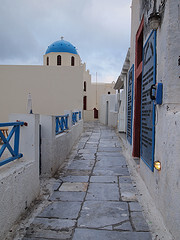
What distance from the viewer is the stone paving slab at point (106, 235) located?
2451 mm

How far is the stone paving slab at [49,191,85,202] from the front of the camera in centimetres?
354

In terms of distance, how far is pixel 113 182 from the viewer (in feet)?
14.3

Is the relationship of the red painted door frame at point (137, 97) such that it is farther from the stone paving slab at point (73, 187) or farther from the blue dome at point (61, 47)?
the blue dome at point (61, 47)

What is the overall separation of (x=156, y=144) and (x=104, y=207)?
1.31 metres

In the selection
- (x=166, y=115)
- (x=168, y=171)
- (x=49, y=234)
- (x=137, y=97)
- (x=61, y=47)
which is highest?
(x=61, y=47)

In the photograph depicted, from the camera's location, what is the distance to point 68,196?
3.66 meters

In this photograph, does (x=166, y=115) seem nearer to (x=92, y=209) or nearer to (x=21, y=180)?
(x=92, y=209)

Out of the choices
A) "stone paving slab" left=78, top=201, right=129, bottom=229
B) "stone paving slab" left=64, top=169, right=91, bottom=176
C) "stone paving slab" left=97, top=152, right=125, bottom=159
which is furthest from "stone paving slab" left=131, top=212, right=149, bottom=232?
"stone paving slab" left=97, top=152, right=125, bottom=159

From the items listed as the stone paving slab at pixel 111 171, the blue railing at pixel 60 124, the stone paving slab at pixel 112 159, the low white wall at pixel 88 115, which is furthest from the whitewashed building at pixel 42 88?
the stone paving slab at pixel 111 171

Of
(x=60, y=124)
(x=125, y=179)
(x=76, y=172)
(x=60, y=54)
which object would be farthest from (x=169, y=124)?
(x=60, y=54)

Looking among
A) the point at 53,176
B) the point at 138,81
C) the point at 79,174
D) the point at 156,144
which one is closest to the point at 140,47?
the point at 138,81

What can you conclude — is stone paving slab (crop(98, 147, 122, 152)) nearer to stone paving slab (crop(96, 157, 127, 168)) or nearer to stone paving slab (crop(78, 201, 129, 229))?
stone paving slab (crop(96, 157, 127, 168))

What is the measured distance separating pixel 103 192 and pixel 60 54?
20.7 meters

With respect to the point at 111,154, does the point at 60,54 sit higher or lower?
higher
